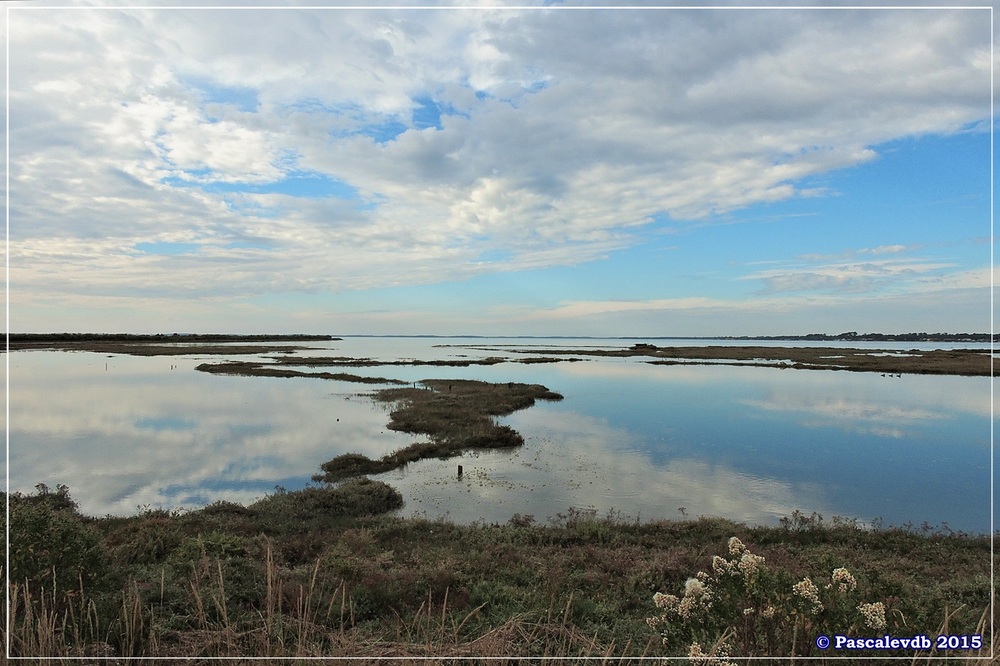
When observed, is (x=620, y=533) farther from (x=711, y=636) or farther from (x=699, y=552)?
(x=711, y=636)

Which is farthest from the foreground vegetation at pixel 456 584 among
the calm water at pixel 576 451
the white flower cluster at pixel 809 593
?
the calm water at pixel 576 451

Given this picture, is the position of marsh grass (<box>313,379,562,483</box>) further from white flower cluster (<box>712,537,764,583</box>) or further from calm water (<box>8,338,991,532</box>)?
white flower cluster (<box>712,537,764,583</box>)

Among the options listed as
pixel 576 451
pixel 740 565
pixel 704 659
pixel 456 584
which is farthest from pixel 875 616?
pixel 576 451

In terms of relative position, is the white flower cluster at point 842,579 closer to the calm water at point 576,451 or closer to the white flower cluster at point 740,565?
the white flower cluster at point 740,565

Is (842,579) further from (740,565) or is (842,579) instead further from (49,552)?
(49,552)

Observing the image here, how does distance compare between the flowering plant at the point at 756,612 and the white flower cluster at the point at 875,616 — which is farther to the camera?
the flowering plant at the point at 756,612

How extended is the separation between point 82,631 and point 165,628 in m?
0.89

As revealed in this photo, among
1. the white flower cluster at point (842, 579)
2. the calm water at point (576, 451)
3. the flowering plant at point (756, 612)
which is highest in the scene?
the white flower cluster at point (842, 579)

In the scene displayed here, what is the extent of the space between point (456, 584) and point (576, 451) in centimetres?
1854

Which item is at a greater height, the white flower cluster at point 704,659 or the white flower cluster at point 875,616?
the white flower cluster at point 875,616

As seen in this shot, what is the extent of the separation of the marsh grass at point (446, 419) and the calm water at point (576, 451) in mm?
1304

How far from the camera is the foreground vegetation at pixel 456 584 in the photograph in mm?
5230

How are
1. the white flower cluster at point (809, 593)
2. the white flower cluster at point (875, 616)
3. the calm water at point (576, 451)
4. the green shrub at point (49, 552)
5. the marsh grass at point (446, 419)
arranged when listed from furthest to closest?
the marsh grass at point (446, 419) → the calm water at point (576, 451) → the green shrub at point (49, 552) → the white flower cluster at point (809, 593) → the white flower cluster at point (875, 616)

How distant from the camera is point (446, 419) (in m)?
35.8
